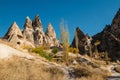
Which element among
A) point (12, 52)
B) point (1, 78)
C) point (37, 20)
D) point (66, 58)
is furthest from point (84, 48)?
point (1, 78)

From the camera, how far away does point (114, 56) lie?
64938 mm

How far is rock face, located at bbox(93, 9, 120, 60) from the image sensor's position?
221 feet

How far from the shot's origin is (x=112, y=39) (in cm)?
6912

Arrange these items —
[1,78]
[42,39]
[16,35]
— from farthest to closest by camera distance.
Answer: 1. [42,39]
2. [16,35]
3. [1,78]

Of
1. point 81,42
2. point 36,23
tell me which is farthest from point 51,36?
point 81,42

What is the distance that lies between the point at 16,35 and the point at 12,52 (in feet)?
122

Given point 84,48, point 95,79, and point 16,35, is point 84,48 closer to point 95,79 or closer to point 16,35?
point 16,35

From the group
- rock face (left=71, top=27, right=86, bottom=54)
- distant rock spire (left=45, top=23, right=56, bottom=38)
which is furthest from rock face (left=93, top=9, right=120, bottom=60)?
distant rock spire (left=45, top=23, right=56, bottom=38)

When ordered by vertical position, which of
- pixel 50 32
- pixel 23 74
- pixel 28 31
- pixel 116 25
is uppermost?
pixel 50 32

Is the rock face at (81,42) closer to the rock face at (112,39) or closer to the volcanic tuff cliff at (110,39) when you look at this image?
the volcanic tuff cliff at (110,39)

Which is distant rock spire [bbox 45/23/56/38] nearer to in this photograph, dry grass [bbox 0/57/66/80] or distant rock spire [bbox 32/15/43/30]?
distant rock spire [bbox 32/15/43/30]

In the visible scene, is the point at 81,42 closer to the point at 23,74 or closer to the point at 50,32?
the point at 50,32

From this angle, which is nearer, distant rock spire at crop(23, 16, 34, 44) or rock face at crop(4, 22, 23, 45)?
Result: rock face at crop(4, 22, 23, 45)

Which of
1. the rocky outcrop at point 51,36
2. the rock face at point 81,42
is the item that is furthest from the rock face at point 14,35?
the rocky outcrop at point 51,36
